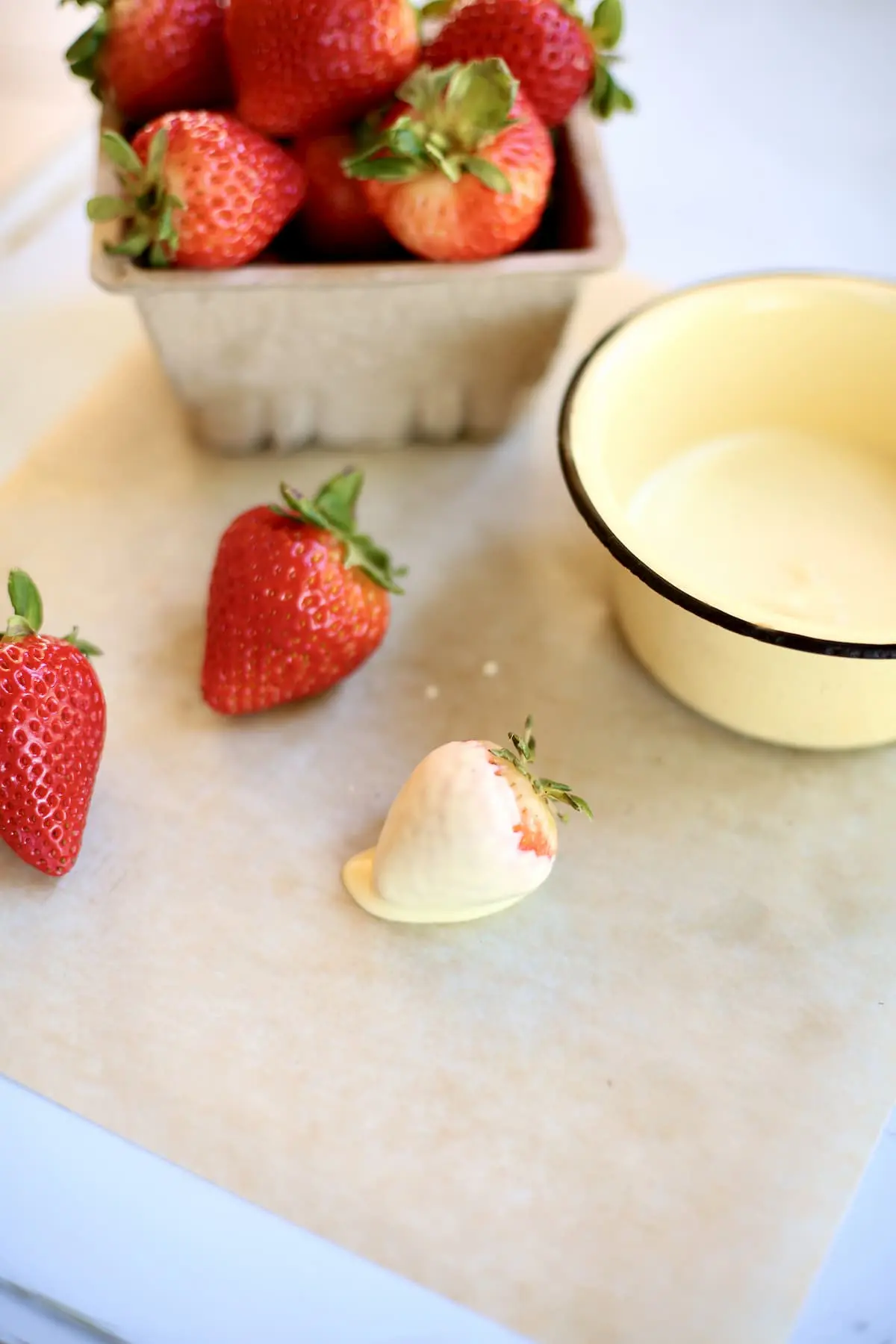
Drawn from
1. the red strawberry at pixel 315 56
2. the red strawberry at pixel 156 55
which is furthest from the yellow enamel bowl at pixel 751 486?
the red strawberry at pixel 156 55

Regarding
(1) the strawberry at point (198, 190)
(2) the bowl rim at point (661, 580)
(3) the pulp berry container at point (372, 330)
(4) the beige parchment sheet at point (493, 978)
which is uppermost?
(1) the strawberry at point (198, 190)

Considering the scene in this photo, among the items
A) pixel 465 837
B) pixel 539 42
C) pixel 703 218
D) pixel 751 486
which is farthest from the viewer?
pixel 703 218

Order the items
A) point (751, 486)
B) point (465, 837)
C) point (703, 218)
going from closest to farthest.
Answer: point (465, 837) < point (751, 486) < point (703, 218)

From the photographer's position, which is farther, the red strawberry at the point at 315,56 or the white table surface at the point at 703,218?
the red strawberry at the point at 315,56

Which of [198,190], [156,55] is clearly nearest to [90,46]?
[156,55]

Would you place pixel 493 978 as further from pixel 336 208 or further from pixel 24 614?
pixel 336 208

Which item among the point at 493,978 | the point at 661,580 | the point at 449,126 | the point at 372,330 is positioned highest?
the point at 449,126

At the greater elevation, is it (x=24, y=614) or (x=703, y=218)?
(x=24, y=614)

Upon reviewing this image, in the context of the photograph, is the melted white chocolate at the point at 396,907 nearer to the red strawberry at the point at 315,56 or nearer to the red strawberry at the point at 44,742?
the red strawberry at the point at 44,742
